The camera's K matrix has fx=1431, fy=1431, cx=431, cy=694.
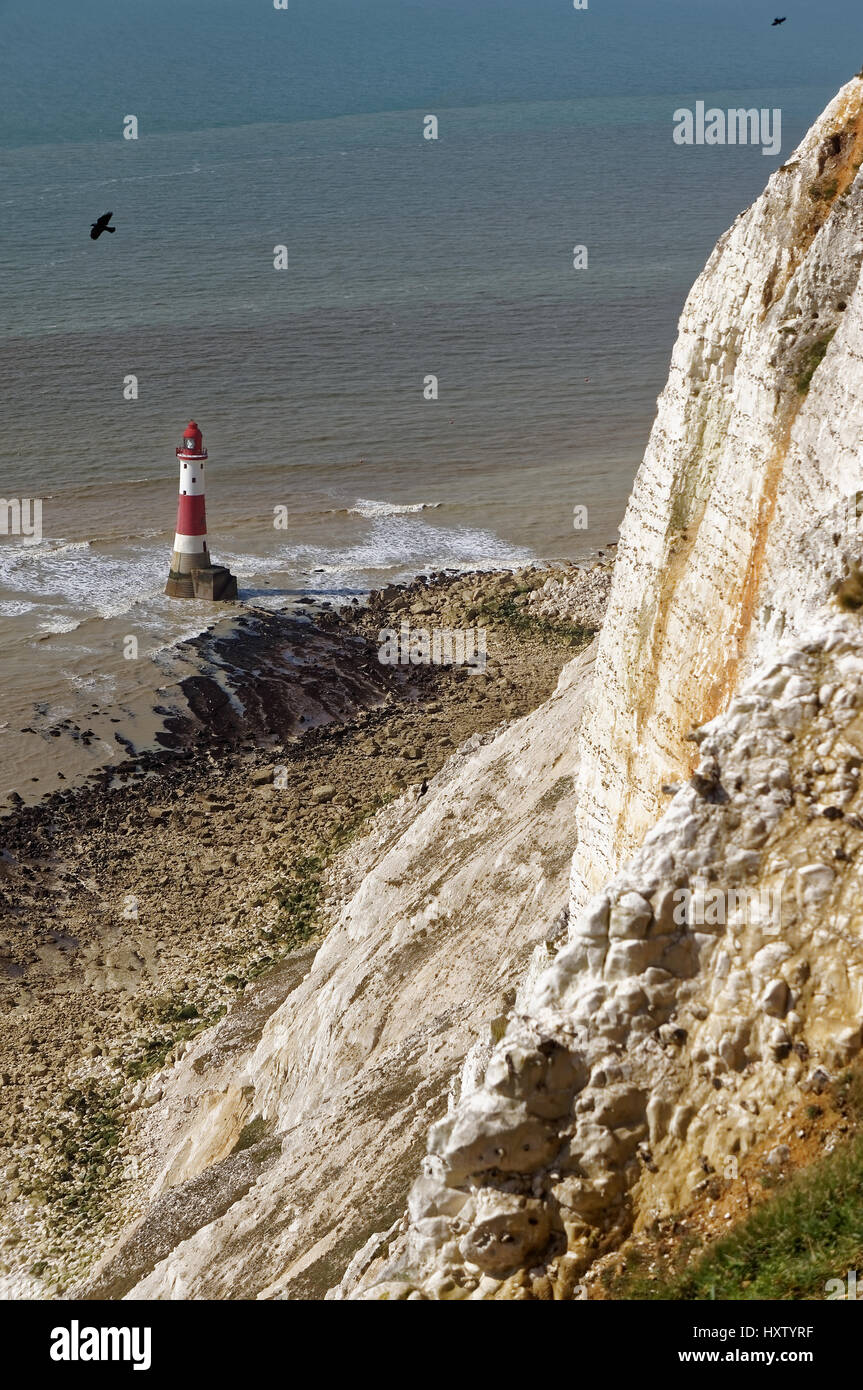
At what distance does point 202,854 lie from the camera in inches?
1374

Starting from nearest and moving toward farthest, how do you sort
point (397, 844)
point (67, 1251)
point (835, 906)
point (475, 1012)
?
point (835, 906)
point (475, 1012)
point (67, 1251)
point (397, 844)

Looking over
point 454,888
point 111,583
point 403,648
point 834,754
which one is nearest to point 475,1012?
point 454,888

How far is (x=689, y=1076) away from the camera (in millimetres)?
9547

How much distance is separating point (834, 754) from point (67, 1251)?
17.3m

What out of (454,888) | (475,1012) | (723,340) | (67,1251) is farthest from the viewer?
(454,888)

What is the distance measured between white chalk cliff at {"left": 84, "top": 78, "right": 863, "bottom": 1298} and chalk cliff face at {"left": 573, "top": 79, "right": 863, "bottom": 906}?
0.14 ft

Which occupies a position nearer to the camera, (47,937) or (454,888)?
(454,888)

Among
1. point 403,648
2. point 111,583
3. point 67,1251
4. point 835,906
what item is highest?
point 111,583

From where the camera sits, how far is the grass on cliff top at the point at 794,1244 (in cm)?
888

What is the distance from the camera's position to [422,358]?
91.1m

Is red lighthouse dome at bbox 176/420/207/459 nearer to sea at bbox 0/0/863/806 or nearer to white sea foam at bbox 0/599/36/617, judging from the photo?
sea at bbox 0/0/863/806

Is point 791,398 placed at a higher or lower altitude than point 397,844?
higher

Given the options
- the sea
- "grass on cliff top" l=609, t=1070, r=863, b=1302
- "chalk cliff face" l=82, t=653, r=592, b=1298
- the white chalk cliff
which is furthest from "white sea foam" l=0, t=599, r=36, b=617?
"grass on cliff top" l=609, t=1070, r=863, b=1302

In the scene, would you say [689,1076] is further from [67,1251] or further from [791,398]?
[67,1251]
